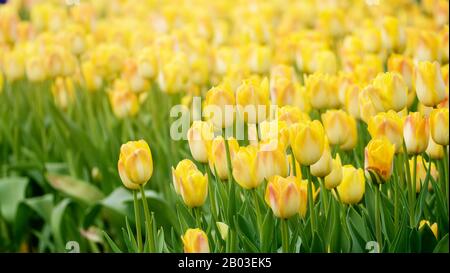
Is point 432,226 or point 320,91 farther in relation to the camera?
point 320,91

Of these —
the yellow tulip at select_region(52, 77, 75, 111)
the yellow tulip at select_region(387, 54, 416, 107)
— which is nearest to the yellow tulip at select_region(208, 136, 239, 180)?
the yellow tulip at select_region(387, 54, 416, 107)

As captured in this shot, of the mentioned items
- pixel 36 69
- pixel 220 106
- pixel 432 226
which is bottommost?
pixel 432 226

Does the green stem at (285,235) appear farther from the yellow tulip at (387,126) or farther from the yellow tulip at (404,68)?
the yellow tulip at (404,68)

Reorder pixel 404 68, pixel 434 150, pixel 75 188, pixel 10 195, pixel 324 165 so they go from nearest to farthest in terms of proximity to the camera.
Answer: pixel 324 165, pixel 434 150, pixel 404 68, pixel 75 188, pixel 10 195

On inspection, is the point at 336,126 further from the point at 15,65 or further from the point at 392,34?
the point at 15,65

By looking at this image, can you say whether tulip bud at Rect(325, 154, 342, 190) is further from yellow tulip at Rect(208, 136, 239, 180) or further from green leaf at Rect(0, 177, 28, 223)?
green leaf at Rect(0, 177, 28, 223)

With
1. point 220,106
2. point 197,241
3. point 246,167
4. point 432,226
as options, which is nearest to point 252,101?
point 220,106

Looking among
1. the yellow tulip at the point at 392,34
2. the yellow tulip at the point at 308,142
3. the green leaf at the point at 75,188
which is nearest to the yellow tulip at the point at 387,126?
the yellow tulip at the point at 308,142
